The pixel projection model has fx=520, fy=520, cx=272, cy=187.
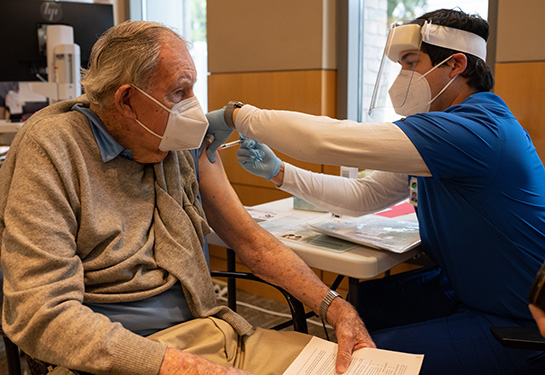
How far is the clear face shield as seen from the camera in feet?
5.55

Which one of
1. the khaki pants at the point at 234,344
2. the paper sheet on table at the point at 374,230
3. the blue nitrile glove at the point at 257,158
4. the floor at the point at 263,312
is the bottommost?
the floor at the point at 263,312

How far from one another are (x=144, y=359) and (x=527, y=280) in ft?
3.38

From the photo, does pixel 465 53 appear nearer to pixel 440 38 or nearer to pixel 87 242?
pixel 440 38

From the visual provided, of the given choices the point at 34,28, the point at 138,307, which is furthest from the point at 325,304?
the point at 34,28

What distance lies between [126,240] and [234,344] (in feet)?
1.30

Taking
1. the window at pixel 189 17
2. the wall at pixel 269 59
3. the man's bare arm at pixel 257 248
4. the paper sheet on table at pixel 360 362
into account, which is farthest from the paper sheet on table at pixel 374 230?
the window at pixel 189 17

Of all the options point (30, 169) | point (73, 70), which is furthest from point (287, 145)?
point (73, 70)

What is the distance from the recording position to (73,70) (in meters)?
3.01

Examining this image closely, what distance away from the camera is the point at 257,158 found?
1.87m

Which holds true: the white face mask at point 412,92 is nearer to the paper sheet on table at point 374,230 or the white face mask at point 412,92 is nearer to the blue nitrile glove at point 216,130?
the paper sheet on table at point 374,230

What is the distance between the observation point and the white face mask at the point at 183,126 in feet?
4.59

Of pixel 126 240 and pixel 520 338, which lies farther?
pixel 126 240

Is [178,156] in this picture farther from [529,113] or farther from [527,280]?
[529,113]

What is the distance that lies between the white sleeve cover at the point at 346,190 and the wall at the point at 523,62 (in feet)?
2.26
